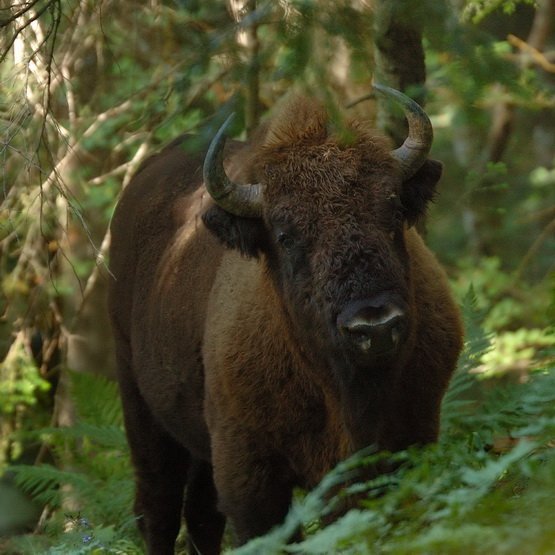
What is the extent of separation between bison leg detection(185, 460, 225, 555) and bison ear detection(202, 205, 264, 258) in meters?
2.56

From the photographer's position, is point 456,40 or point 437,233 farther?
point 437,233

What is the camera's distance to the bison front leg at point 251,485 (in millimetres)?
5434

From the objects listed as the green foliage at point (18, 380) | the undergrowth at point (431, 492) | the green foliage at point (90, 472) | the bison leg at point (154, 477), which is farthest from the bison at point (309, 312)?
the green foliage at point (18, 380)

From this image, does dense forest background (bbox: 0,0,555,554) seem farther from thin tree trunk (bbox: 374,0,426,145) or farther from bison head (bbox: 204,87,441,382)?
bison head (bbox: 204,87,441,382)

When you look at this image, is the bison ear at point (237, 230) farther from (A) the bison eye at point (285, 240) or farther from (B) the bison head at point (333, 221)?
(A) the bison eye at point (285, 240)

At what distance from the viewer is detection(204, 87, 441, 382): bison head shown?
466 cm

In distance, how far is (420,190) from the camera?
548 cm

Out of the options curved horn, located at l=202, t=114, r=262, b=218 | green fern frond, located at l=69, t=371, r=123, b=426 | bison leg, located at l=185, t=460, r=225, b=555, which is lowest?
bison leg, located at l=185, t=460, r=225, b=555

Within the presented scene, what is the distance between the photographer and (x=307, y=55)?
3824 mm

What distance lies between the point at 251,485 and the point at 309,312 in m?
1.02

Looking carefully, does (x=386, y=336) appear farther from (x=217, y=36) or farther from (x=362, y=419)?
(x=217, y=36)

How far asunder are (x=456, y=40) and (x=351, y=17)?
40cm

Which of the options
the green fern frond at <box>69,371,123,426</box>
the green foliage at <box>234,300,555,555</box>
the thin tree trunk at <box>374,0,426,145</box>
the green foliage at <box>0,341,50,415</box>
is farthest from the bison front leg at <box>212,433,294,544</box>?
the green foliage at <box>0,341,50,415</box>

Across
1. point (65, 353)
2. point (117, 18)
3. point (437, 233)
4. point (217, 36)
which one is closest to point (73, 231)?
point (65, 353)
